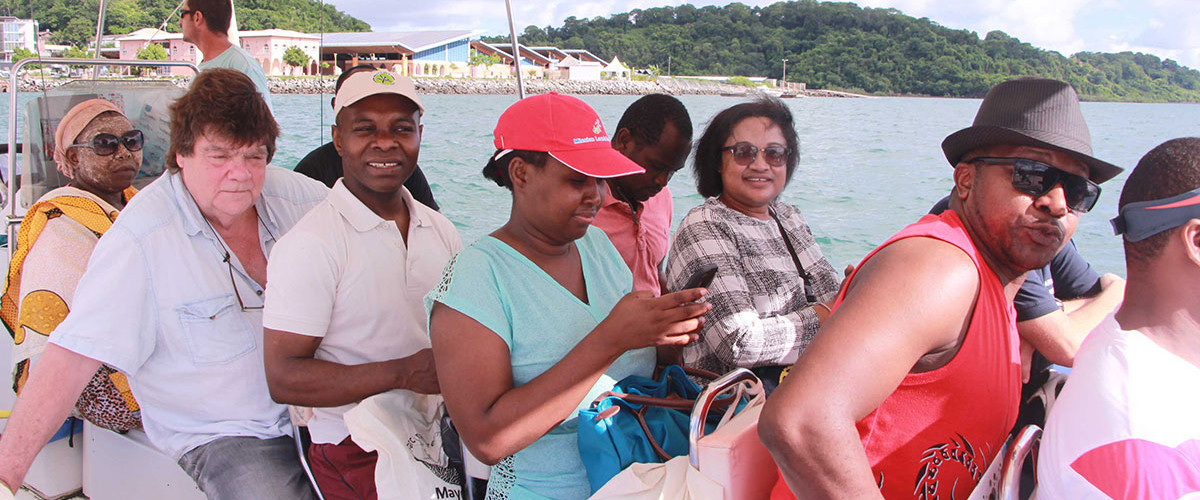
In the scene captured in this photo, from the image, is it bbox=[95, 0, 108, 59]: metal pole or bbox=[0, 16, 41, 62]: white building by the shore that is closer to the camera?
bbox=[0, 16, 41, 62]: white building by the shore

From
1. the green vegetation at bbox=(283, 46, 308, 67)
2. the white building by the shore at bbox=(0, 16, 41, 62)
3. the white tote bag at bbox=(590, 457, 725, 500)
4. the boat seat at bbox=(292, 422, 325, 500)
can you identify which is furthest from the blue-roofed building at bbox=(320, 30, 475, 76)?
the white tote bag at bbox=(590, 457, 725, 500)

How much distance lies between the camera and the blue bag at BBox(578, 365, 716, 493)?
163cm

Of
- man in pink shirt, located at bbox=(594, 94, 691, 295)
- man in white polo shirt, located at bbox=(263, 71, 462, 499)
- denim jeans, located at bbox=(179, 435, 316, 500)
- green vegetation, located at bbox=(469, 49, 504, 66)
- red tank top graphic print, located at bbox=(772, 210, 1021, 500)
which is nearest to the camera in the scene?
red tank top graphic print, located at bbox=(772, 210, 1021, 500)

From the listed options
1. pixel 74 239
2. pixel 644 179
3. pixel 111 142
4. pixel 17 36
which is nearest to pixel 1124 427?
pixel 644 179

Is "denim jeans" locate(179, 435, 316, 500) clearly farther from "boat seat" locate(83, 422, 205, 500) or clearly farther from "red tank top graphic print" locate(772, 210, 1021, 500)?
"red tank top graphic print" locate(772, 210, 1021, 500)

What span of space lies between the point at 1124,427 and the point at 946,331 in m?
0.27

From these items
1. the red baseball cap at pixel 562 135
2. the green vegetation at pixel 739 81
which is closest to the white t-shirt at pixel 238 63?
the green vegetation at pixel 739 81

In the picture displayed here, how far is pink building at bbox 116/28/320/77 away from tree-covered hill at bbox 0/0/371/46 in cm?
9

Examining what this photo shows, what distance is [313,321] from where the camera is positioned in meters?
1.94

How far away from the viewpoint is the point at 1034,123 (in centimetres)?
144

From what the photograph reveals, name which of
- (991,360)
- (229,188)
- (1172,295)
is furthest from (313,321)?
(1172,295)

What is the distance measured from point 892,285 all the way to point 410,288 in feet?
4.37

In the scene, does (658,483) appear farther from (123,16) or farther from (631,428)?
(123,16)

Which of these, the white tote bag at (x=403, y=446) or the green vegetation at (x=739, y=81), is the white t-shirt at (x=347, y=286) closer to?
the white tote bag at (x=403, y=446)
